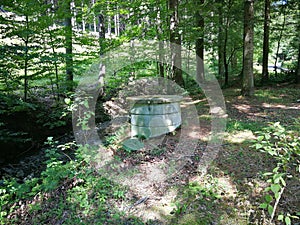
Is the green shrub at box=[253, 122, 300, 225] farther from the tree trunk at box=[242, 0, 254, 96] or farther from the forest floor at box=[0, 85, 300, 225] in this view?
the tree trunk at box=[242, 0, 254, 96]

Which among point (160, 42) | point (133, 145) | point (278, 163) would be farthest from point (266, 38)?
point (278, 163)

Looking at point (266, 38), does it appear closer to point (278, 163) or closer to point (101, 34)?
point (101, 34)

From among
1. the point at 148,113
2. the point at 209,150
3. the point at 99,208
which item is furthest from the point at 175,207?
the point at 148,113

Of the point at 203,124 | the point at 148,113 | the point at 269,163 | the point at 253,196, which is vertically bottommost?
the point at 253,196

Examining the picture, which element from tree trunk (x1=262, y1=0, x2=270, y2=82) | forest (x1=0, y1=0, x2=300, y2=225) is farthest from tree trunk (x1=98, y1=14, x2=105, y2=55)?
tree trunk (x1=262, y1=0, x2=270, y2=82)

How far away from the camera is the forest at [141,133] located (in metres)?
2.45

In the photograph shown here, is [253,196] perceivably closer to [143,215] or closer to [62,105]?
[143,215]

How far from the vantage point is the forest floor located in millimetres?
2324

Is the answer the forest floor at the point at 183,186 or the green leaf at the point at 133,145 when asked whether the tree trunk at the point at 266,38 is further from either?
the green leaf at the point at 133,145

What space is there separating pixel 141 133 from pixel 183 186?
161cm

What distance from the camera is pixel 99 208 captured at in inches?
98.7

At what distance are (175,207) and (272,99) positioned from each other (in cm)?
561

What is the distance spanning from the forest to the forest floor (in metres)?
0.02

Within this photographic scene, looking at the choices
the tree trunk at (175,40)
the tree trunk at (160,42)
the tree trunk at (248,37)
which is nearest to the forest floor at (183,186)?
the tree trunk at (248,37)
